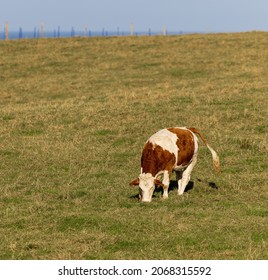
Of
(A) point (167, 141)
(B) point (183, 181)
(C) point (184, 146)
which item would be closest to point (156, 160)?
(A) point (167, 141)

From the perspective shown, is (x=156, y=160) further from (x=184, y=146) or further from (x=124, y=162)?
(x=124, y=162)

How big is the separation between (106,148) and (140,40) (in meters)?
37.5

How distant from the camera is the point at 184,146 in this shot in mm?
14492

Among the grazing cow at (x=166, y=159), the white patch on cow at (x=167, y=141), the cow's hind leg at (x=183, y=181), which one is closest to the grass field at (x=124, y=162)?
the cow's hind leg at (x=183, y=181)

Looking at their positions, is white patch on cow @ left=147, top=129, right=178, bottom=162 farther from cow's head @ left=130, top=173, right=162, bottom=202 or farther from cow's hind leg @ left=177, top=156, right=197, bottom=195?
cow's head @ left=130, top=173, right=162, bottom=202

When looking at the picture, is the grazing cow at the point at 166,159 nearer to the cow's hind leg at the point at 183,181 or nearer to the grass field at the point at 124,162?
the cow's hind leg at the point at 183,181

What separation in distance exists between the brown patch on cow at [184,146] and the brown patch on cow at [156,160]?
29 centimetres

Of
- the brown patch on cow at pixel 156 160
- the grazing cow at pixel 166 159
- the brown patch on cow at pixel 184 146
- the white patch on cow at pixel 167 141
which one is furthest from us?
the brown patch on cow at pixel 184 146

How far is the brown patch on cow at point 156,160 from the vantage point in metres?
13.7

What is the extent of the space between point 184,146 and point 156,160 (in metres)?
0.95

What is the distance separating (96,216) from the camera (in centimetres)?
1270

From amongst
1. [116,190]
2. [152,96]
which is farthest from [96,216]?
[152,96]

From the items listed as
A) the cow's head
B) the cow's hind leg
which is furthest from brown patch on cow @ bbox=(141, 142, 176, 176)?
the cow's hind leg

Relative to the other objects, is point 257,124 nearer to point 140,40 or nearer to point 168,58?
point 168,58
